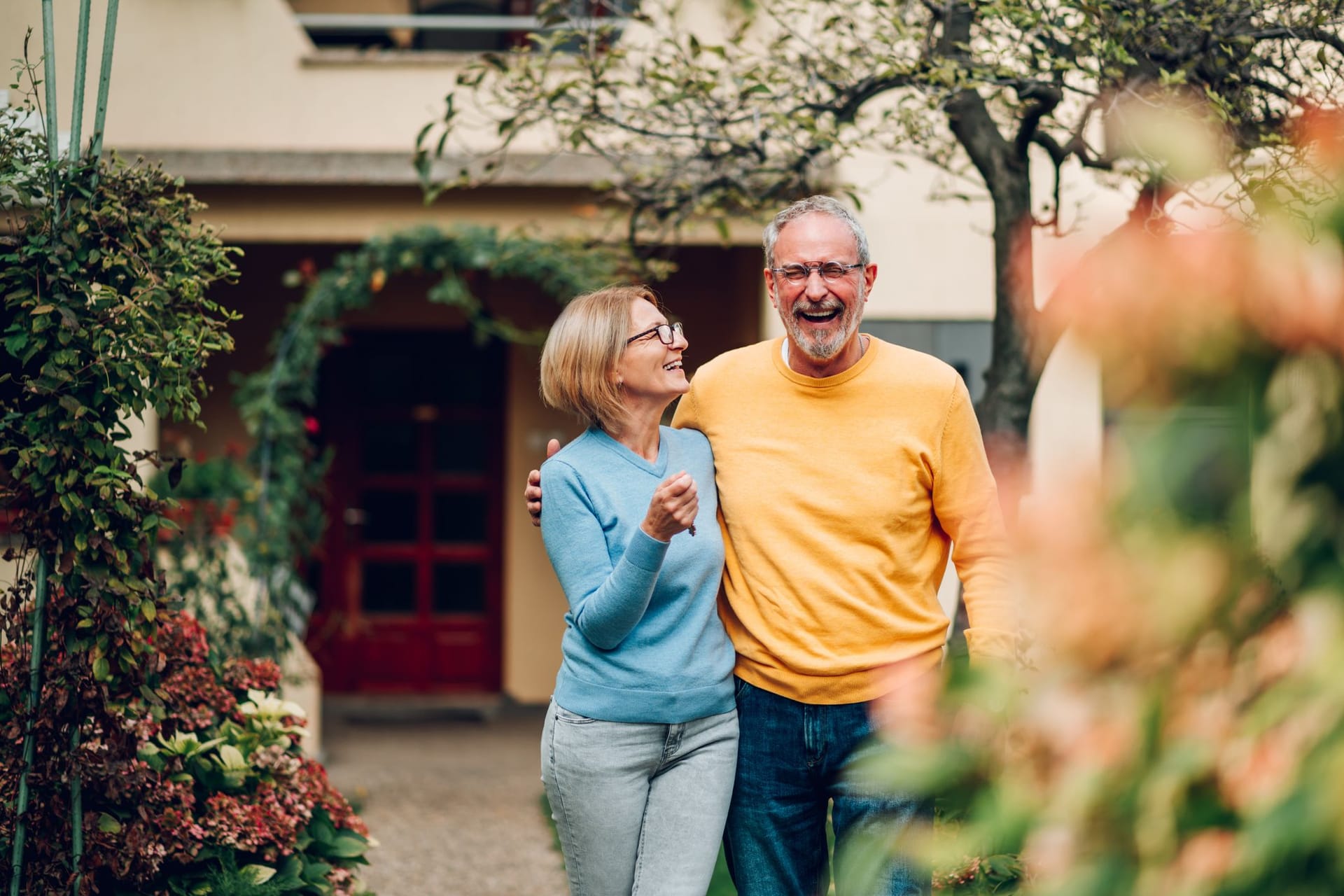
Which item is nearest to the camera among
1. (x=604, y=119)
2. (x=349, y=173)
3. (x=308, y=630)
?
(x=604, y=119)

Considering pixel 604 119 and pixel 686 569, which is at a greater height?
pixel 604 119

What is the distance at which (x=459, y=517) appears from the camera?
10.1 metres

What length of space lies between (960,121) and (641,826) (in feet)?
10.2

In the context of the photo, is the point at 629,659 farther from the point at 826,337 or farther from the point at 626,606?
the point at 826,337

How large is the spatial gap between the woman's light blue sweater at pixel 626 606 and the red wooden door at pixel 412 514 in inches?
290

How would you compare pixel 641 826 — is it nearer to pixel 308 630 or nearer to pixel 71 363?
pixel 71 363

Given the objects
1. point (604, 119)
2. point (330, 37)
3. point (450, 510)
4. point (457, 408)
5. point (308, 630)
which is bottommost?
point (308, 630)

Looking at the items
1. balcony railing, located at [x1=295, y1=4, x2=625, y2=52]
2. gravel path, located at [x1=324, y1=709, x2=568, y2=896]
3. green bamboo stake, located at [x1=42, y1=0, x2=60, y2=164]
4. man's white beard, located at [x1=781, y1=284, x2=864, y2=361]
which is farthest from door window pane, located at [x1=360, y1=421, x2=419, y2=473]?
man's white beard, located at [x1=781, y1=284, x2=864, y2=361]

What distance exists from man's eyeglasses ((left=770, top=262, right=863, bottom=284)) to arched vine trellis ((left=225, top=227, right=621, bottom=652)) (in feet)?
14.7

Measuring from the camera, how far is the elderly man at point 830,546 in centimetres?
266

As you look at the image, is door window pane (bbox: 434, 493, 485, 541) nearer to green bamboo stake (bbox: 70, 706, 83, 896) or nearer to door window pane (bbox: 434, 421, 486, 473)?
door window pane (bbox: 434, 421, 486, 473)

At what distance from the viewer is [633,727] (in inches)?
103

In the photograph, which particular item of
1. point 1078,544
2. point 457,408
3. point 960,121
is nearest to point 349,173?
point 457,408

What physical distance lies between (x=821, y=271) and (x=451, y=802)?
5211 mm
